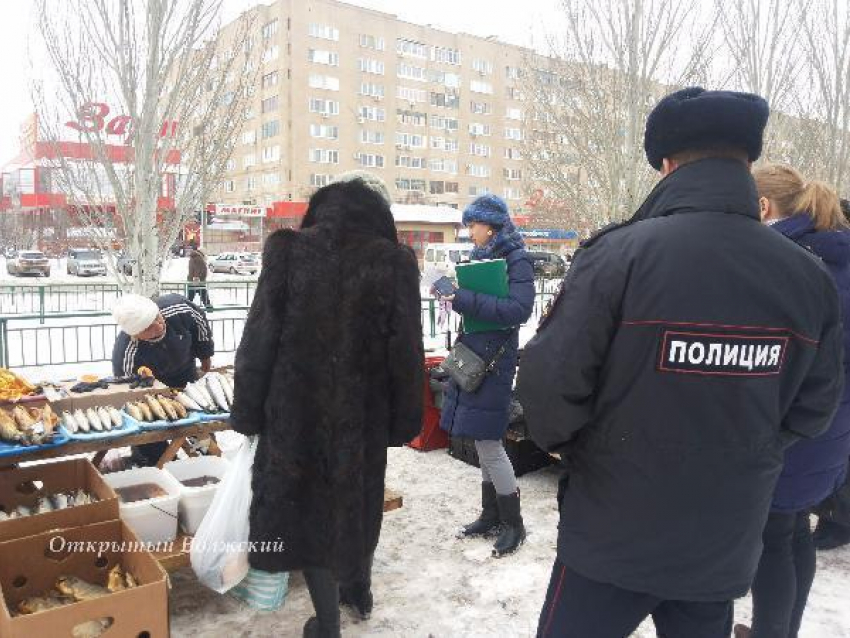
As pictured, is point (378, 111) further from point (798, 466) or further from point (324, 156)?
point (798, 466)

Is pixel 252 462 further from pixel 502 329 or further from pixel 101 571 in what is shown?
pixel 502 329

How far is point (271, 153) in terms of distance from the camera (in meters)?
55.4

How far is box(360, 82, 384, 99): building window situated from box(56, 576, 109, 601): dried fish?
191 feet

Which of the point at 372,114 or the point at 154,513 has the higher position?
the point at 372,114

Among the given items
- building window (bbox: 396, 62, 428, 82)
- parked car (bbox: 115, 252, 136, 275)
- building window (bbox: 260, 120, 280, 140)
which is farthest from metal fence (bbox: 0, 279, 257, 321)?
building window (bbox: 396, 62, 428, 82)

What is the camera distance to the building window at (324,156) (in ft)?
179

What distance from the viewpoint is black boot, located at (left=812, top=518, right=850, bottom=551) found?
13.3ft

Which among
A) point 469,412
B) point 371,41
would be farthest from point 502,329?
point 371,41

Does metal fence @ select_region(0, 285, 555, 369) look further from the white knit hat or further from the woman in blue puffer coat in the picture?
the woman in blue puffer coat

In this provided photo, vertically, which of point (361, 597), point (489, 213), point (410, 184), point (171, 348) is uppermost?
point (410, 184)

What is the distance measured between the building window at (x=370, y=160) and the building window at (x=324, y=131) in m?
2.79

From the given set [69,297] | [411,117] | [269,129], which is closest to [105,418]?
[69,297]

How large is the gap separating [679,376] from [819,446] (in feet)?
4.70

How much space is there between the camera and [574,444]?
5.78 feet
